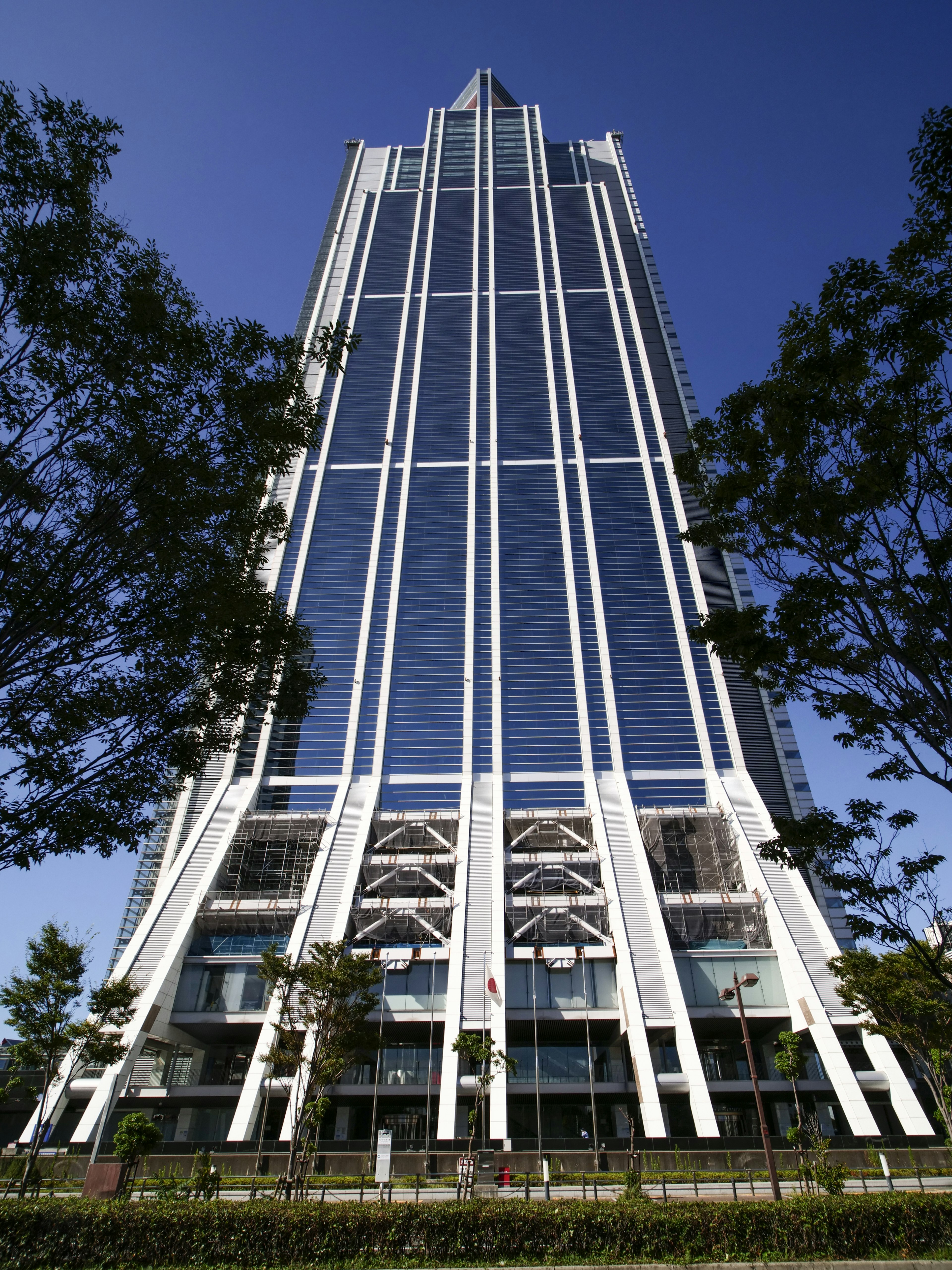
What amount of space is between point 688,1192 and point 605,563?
5240 cm

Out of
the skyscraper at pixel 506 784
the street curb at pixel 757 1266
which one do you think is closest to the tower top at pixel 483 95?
the skyscraper at pixel 506 784

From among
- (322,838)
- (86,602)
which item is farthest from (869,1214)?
(322,838)

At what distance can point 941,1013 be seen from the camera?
28688 millimetres

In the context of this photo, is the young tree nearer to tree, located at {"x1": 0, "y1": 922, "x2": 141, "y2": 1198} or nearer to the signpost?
the signpost

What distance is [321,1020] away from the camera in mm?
28188

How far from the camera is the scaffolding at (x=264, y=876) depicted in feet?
147

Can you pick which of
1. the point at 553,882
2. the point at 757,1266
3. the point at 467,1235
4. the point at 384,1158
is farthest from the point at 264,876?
the point at 757,1266

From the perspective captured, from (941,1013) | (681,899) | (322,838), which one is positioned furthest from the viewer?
(322,838)

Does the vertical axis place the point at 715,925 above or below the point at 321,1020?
above

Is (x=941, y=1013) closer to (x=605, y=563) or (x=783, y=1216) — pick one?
(x=783, y=1216)

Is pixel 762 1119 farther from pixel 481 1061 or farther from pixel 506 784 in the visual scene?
pixel 506 784

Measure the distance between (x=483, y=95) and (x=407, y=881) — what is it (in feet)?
520

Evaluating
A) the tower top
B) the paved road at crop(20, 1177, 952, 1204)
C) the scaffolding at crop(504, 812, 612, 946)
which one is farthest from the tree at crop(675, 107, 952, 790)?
the tower top

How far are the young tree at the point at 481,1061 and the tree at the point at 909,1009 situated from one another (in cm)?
1390
